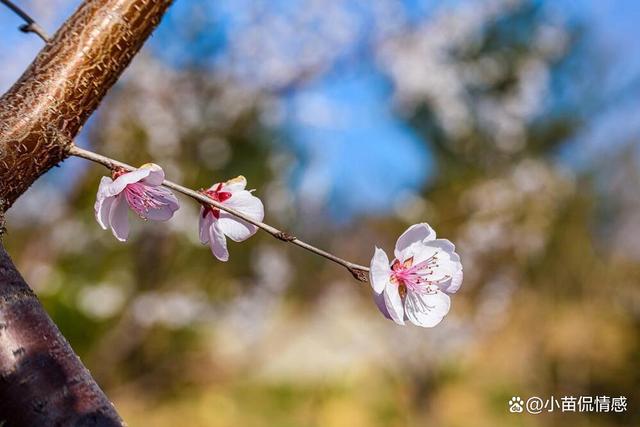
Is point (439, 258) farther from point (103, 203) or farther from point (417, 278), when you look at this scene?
point (103, 203)

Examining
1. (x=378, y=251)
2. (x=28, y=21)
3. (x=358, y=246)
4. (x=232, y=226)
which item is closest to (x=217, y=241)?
(x=232, y=226)

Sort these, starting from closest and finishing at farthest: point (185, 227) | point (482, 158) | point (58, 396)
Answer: point (58, 396) < point (185, 227) < point (482, 158)

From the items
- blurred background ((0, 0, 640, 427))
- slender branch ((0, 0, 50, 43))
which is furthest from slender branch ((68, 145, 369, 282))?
blurred background ((0, 0, 640, 427))

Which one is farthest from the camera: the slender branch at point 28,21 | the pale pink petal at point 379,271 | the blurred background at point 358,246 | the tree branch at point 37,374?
the blurred background at point 358,246

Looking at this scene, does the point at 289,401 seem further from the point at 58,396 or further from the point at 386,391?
the point at 58,396

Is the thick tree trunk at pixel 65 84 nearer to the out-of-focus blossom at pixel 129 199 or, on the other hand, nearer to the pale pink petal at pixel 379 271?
the out-of-focus blossom at pixel 129 199

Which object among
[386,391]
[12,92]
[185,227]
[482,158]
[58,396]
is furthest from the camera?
[482,158]

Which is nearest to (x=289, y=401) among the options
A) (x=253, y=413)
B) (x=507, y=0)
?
(x=253, y=413)

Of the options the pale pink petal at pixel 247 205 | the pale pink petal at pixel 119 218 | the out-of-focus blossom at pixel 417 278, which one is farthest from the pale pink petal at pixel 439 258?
the pale pink petal at pixel 119 218

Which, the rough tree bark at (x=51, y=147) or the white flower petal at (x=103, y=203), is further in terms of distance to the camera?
the white flower petal at (x=103, y=203)
